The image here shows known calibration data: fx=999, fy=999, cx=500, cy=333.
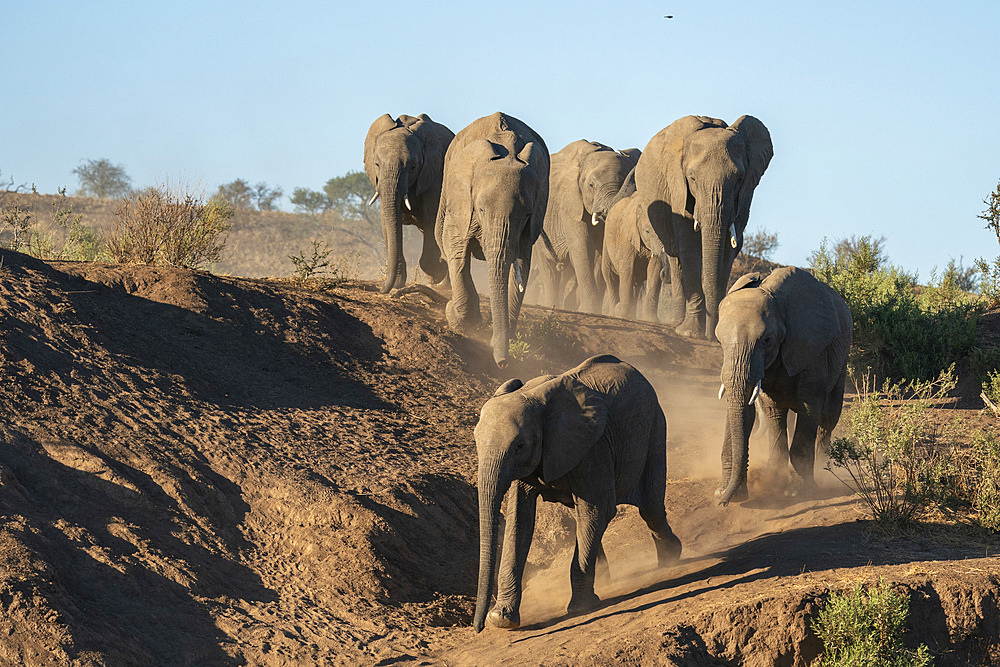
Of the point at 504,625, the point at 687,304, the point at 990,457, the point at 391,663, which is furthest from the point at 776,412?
the point at 687,304

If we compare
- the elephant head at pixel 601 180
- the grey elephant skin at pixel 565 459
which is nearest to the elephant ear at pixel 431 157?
the elephant head at pixel 601 180

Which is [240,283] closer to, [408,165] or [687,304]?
[408,165]

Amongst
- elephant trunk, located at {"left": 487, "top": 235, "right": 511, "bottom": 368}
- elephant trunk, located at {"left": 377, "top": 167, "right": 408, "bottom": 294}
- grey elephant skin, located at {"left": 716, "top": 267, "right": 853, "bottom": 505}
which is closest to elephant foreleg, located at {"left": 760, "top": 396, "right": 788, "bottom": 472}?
grey elephant skin, located at {"left": 716, "top": 267, "right": 853, "bottom": 505}

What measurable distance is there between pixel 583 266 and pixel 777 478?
1134 cm

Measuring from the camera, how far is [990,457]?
881cm

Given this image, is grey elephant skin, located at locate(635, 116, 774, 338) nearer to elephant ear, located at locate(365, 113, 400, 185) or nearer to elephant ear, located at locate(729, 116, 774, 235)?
elephant ear, located at locate(729, 116, 774, 235)

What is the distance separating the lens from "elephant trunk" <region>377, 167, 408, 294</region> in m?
13.8

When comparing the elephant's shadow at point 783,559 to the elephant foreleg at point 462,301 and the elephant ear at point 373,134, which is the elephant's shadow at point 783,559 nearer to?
the elephant foreleg at point 462,301

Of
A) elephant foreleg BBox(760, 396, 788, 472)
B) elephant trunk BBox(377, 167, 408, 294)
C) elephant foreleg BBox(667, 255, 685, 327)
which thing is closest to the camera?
elephant foreleg BBox(760, 396, 788, 472)

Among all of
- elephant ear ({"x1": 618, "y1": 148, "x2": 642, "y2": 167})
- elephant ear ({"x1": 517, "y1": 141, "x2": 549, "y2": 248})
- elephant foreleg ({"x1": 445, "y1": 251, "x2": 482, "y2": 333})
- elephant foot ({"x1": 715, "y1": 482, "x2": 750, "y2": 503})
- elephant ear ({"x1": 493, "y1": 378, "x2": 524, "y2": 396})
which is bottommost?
elephant foot ({"x1": 715, "y1": 482, "x2": 750, "y2": 503})

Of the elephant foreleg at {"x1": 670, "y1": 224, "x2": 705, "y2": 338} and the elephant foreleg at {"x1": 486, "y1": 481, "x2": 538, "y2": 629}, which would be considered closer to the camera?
the elephant foreleg at {"x1": 486, "y1": 481, "x2": 538, "y2": 629}

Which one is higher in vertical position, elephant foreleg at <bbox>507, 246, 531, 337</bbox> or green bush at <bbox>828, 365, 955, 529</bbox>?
elephant foreleg at <bbox>507, 246, 531, 337</bbox>

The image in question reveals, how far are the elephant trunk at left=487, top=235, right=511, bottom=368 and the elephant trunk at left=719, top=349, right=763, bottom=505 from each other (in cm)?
360

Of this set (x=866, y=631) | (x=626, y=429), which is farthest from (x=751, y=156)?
(x=866, y=631)
